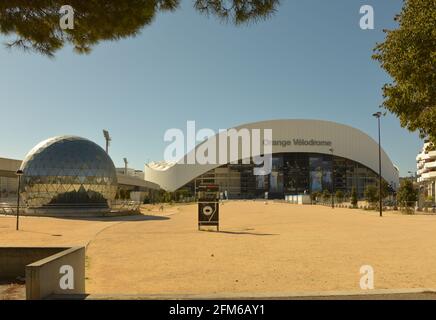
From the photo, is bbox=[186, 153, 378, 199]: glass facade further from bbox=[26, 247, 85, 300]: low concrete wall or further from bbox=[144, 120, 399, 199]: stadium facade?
bbox=[26, 247, 85, 300]: low concrete wall

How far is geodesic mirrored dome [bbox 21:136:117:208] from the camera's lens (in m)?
38.0

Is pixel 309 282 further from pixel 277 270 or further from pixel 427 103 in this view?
pixel 427 103

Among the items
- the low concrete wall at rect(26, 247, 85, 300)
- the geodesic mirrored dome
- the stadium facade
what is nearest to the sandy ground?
the low concrete wall at rect(26, 247, 85, 300)

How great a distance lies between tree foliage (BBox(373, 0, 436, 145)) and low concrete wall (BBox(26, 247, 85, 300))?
25.1ft

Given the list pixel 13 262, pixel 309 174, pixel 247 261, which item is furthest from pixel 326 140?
pixel 13 262

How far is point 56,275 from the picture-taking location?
678 centimetres

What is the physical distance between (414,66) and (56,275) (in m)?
8.12

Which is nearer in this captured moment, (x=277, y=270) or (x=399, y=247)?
(x=277, y=270)

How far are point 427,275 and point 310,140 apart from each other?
128850mm

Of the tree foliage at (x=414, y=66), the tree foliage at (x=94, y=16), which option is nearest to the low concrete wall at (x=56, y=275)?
the tree foliage at (x=94, y=16)

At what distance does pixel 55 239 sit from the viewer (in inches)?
691

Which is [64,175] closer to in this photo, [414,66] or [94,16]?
[94,16]

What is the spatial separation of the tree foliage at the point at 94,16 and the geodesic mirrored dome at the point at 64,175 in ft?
99.1

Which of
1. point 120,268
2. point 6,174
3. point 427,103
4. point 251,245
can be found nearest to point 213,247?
point 251,245
